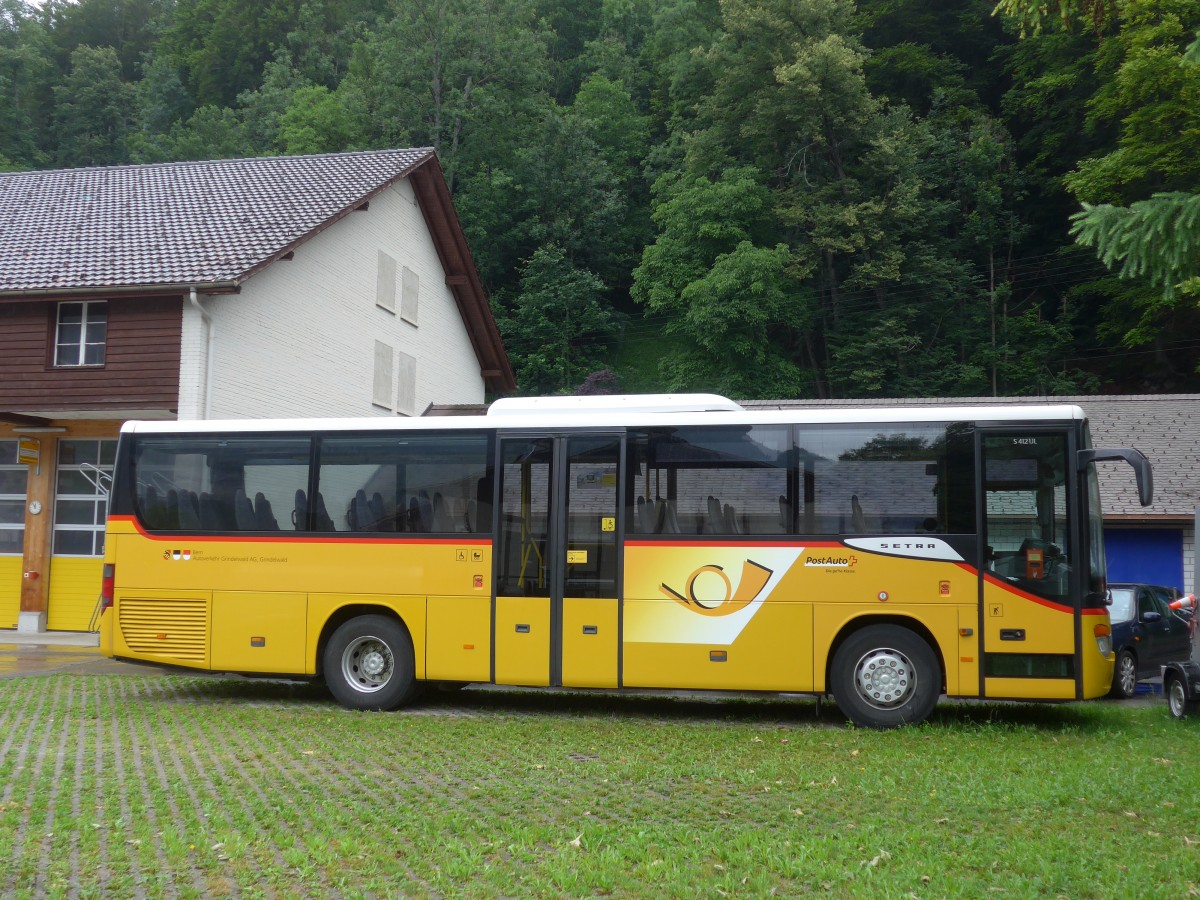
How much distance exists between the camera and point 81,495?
22422mm

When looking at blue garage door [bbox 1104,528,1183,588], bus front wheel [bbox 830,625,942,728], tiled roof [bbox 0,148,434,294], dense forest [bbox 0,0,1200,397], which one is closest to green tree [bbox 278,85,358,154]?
dense forest [bbox 0,0,1200,397]

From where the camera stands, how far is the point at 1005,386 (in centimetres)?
4594

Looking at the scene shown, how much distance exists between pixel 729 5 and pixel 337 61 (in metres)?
27.0

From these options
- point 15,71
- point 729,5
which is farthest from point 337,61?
point 729,5

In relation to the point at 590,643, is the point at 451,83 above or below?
above

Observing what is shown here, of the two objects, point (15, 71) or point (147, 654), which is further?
point (15, 71)

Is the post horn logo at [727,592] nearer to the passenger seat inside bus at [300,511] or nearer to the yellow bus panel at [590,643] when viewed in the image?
the yellow bus panel at [590,643]

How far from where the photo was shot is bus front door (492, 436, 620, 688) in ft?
39.5

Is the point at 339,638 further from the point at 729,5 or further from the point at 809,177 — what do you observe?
the point at 729,5

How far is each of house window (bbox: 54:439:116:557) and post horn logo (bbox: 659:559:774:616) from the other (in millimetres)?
14573

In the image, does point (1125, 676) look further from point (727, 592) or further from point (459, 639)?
point (459, 639)

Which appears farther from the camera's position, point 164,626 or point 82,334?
point 82,334

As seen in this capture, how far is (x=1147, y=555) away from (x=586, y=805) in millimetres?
18841

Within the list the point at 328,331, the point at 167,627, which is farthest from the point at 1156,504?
the point at 167,627
